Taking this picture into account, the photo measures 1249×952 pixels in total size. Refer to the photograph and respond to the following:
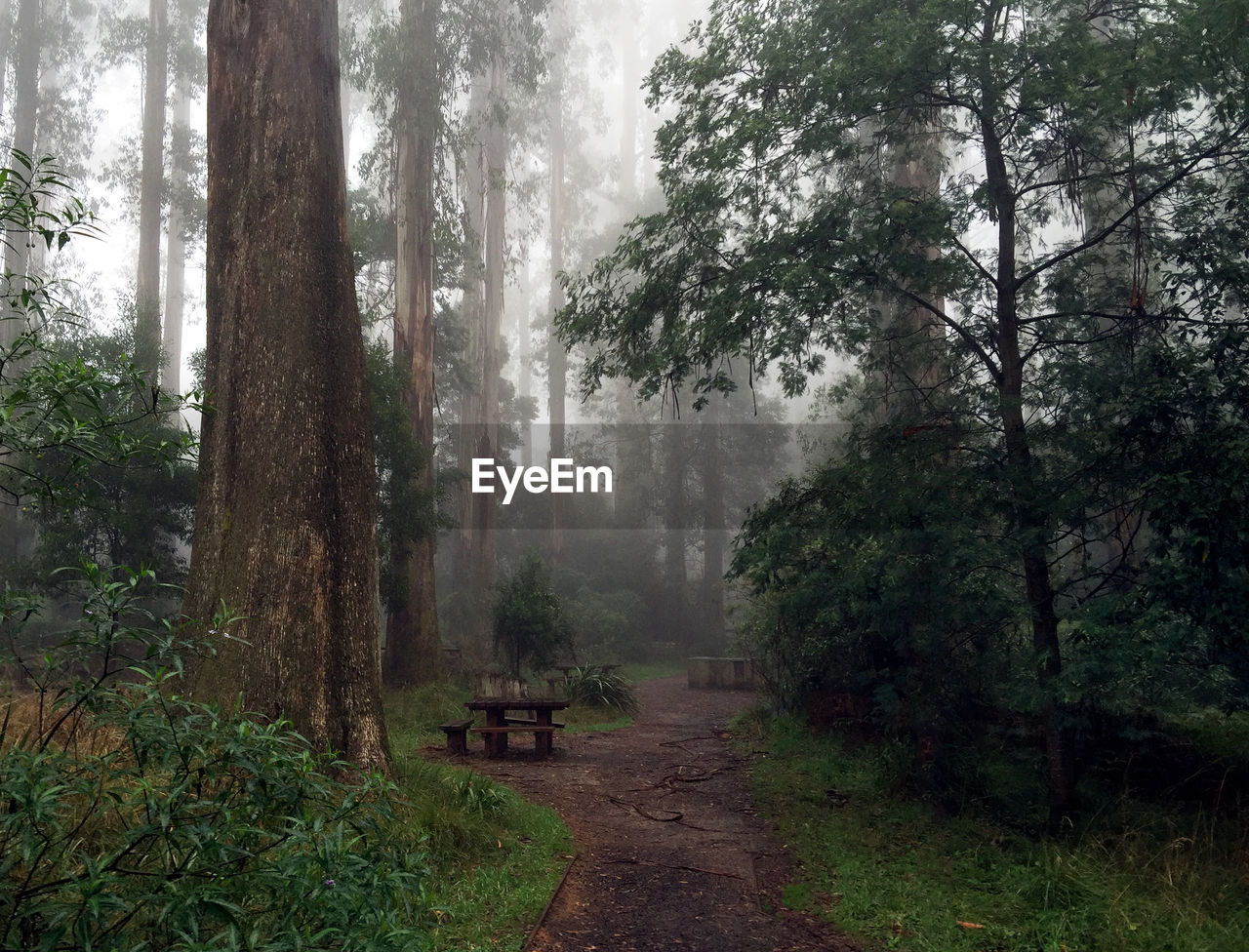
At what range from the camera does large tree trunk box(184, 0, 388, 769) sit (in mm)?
7004

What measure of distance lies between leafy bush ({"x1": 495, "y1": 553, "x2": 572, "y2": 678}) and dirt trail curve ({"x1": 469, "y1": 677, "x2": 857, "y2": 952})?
4.59 metres

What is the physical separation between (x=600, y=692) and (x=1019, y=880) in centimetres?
1101

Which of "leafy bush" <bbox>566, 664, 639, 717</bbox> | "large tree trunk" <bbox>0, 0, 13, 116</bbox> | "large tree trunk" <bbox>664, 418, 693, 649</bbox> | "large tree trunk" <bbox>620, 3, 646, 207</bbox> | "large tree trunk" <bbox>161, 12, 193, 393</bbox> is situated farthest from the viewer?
"large tree trunk" <bbox>620, 3, 646, 207</bbox>

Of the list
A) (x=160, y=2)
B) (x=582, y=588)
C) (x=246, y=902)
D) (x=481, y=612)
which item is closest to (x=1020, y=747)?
(x=246, y=902)

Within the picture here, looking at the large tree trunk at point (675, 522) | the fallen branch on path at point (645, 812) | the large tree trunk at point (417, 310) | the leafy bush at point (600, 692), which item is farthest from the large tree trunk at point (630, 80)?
the fallen branch on path at point (645, 812)

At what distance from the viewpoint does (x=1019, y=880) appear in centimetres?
638

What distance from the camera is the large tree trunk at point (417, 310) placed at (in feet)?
52.1

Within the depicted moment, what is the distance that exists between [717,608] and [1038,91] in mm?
26151

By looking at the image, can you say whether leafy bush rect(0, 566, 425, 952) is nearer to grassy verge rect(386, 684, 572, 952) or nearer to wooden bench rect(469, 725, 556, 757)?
grassy verge rect(386, 684, 572, 952)

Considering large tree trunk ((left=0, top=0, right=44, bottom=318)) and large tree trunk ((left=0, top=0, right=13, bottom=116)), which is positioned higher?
large tree trunk ((left=0, top=0, right=13, bottom=116))

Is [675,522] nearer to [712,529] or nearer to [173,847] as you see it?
[712,529]

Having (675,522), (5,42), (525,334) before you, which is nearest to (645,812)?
(675,522)

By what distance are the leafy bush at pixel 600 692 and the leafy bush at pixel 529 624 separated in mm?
890

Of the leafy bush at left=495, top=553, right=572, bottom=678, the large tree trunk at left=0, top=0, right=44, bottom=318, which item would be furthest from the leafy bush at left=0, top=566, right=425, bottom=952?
the large tree trunk at left=0, top=0, right=44, bottom=318
